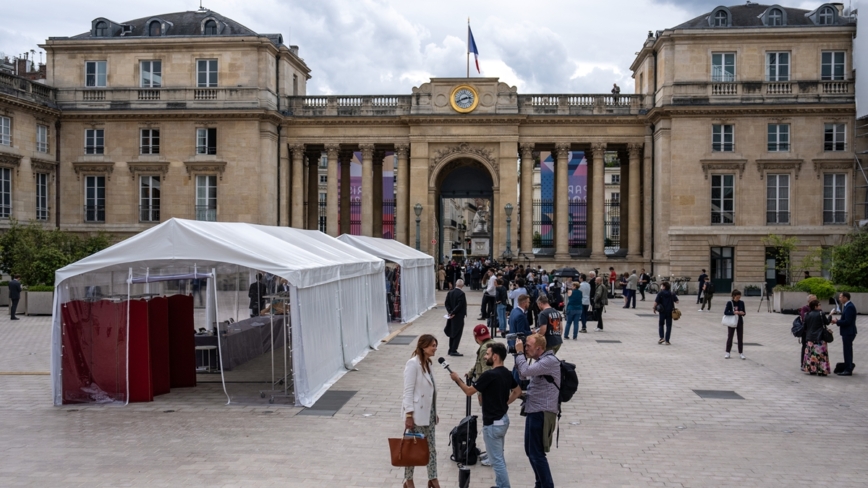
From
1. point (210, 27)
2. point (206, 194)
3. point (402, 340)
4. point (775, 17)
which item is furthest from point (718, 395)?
point (210, 27)

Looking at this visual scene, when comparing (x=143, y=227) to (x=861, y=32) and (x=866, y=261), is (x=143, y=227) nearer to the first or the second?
(x=866, y=261)

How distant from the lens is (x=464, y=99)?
4553cm

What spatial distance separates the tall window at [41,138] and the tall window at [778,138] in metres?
38.8

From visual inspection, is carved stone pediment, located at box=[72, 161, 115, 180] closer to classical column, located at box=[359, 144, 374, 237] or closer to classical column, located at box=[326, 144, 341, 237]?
classical column, located at box=[326, 144, 341, 237]

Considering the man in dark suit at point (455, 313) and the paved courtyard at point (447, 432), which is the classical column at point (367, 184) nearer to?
the man in dark suit at point (455, 313)

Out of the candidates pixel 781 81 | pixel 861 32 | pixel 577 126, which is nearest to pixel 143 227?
pixel 577 126

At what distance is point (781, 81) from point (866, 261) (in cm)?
1389

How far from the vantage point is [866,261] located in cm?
3181

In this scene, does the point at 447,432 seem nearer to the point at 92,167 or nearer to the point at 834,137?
the point at 834,137

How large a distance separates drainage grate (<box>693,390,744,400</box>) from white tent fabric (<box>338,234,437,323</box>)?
1323 centimetres

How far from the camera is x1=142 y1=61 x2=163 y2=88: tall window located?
45.1m

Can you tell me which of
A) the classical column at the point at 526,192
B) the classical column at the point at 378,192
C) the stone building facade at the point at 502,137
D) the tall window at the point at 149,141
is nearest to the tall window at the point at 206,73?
the stone building facade at the point at 502,137

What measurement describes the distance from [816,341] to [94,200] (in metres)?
39.8

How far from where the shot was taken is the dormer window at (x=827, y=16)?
145 feet
